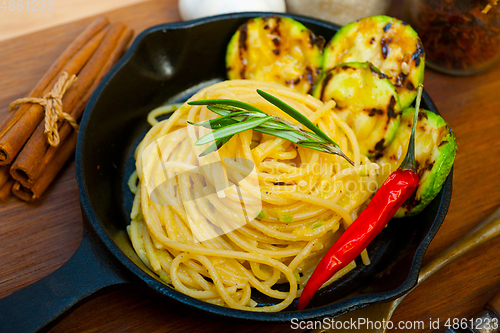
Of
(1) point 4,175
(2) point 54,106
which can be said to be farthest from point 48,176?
(2) point 54,106

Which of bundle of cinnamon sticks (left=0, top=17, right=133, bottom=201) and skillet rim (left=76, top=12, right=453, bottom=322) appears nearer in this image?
skillet rim (left=76, top=12, right=453, bottom=322)

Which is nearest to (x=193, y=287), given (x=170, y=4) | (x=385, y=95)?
(x=385, y=95)

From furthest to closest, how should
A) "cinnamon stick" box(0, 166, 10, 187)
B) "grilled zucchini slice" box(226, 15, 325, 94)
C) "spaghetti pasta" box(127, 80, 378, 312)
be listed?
1. "grilled zucchini slice" box(226, 15, 325, 94)
2. "cinnamon stick" box(0, 166, 10, 187)
3. "spaghetti pasta" box(127, 80, 378, 312)

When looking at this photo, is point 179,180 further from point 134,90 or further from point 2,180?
point 2,180

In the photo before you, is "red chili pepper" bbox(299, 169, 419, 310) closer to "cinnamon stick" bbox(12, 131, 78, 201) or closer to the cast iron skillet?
the cast iron skillet

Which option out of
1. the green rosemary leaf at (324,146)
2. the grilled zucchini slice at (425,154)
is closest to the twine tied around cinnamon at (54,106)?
the green rosemary leaf at (324,146)

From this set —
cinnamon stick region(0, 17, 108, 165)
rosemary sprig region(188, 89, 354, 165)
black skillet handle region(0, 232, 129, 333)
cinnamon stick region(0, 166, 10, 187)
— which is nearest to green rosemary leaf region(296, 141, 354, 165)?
rosemary sprig region(188, 89, 354, 165)
